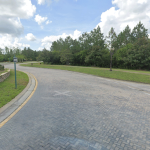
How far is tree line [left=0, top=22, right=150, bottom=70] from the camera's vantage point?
98.7 ft

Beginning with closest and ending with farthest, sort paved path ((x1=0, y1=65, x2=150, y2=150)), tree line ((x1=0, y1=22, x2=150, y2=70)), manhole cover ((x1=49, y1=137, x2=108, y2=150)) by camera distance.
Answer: manhole cover ((x1=49, y1=137, x2=108, y2=150)), paved path ((x1=0, y1=65, x2=150, y2=150)), tree line ((x1=0, y1=22, x2=150, y2=70))

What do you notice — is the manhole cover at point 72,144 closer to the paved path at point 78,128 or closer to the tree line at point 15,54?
the paved path at point 78,128

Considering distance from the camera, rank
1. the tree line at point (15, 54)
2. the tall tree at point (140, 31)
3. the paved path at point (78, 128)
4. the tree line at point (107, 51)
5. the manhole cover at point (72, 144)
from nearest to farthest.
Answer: the manhole cover at point (72, 144) < the paved path at point (78, 128) < the tree line at point (107, 51) < the tall tree at point (140, 31) < the tree line at point (15, 54)

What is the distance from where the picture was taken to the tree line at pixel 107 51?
3007cm

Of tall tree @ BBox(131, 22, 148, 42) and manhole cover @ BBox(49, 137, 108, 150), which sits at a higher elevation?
tall tree @ BBox(131, 22, 148, 42)

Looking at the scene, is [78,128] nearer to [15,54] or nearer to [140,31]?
[140,31]

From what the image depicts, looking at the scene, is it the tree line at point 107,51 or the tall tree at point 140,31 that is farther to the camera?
the tall tree at point 140,31

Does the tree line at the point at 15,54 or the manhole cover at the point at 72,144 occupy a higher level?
the tree line at the point at 15,54

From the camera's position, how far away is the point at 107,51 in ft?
133

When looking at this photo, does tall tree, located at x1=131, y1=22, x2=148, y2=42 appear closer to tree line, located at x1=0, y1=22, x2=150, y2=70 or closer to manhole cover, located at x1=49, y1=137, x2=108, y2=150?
tree line, located at x1=0, y1=22, x2=150, y2=70

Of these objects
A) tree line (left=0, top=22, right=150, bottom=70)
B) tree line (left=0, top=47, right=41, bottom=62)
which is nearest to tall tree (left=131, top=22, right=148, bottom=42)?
tree line (left=0, top=22, right=150, bottom=70)

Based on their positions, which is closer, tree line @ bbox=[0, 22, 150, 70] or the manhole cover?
the manhole cover

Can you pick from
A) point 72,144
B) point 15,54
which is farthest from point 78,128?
point 15,54

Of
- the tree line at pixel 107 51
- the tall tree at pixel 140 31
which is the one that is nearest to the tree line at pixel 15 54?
the tree line at pixel 107 51
